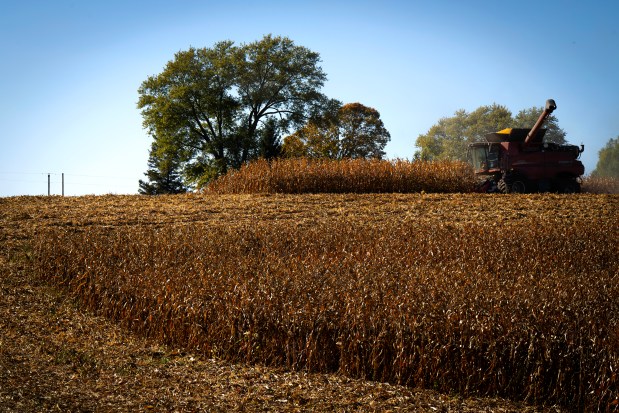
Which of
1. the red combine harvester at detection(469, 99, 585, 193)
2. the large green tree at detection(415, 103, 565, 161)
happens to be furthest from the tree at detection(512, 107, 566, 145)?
the red combine harvester at detection(469, 99, 585, 193)

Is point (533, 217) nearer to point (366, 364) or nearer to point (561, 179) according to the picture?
point (561, 179)

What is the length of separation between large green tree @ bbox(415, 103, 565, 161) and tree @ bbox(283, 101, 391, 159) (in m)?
15.1

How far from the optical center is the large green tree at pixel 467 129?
206 feet

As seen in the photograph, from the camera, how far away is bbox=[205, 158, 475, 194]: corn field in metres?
23.3

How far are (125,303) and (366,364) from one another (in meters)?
3.83

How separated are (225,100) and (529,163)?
2128cm

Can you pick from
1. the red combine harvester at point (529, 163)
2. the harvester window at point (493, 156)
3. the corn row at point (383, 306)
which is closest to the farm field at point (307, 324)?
the corn row at point (383, 306)

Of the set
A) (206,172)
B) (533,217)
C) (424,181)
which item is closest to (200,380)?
(533,217)

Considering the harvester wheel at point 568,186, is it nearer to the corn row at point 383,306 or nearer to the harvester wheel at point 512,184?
the harvester wheel at point 512,184

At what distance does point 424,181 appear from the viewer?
23641 millimetres

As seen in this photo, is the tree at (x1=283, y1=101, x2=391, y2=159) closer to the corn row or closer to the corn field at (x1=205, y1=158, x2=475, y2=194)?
the corn field at (x1=205, y1=158, x2=475, y2=194)

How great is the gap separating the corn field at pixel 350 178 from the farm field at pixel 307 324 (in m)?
9.50

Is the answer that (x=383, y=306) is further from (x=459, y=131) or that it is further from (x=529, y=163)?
(x=459, y=131)

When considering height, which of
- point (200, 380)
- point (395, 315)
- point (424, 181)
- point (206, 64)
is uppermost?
point (206, 64)
